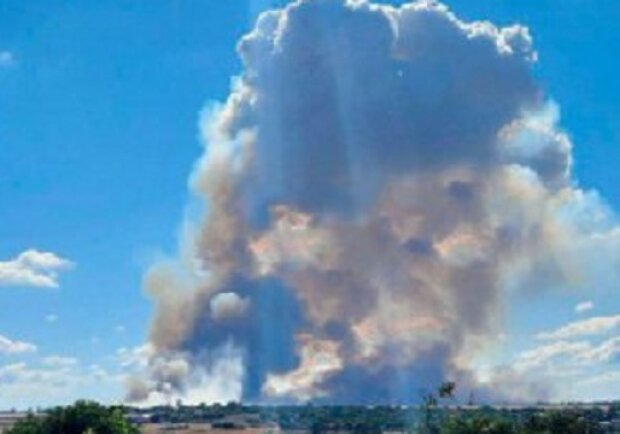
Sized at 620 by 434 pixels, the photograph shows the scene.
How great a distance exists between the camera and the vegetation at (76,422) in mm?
106000

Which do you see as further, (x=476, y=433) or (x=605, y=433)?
(x=605, y=433)

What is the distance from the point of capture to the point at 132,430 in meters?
110

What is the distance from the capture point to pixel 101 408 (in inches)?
4343

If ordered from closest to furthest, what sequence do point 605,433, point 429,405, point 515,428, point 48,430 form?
point 48,430 < point 515,428 < point 429,405 < point 605,433

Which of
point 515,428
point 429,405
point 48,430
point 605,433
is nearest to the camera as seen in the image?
point 48,430

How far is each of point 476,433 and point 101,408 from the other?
3654 cm

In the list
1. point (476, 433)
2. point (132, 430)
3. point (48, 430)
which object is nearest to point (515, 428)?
point (476, 433)

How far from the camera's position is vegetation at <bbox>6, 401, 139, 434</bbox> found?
106000 mm

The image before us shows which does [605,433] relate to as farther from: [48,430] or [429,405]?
[48,430]

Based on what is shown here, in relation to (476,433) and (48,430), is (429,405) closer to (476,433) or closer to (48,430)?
(476,433)

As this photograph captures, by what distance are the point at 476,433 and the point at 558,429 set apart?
9130 mm

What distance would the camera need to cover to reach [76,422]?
107 metres

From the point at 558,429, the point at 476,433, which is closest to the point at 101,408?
the point at 476,433

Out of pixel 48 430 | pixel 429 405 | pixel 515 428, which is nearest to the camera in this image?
pixel 48 430
